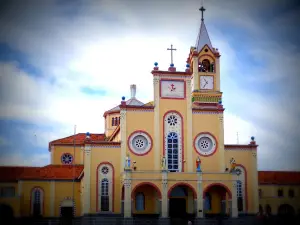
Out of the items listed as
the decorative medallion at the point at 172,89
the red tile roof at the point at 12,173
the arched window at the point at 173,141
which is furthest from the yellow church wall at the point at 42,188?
the decorative medallion at the point at 172,89

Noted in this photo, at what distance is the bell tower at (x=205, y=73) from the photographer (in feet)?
219

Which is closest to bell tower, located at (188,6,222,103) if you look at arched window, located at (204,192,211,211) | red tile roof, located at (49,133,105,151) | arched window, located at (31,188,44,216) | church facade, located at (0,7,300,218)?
church facade, located at (0,7,300,218)

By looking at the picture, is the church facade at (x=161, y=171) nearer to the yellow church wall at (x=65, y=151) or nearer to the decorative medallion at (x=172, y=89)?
the decorative medallion at (x=172, y=89)

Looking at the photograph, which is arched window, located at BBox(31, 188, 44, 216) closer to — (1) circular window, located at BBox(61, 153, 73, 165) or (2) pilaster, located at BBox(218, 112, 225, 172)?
(1) circular window, located at BBox(61, 153, 73, 165)

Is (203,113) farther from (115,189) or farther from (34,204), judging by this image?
(34,204)

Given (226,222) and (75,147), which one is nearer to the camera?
(226,222)

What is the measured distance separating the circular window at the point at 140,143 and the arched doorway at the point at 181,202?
204 inches

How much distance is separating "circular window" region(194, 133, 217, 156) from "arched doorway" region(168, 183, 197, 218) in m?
4.38

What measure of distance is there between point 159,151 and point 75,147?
1821 centimetres

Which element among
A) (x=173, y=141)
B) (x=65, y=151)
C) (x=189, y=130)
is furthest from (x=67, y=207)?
(x=189, y=130)

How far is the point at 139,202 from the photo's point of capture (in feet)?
192

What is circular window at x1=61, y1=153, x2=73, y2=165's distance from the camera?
73.1 meters

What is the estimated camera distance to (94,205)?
57.6m

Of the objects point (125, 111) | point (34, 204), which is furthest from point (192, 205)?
point (34, 204)
